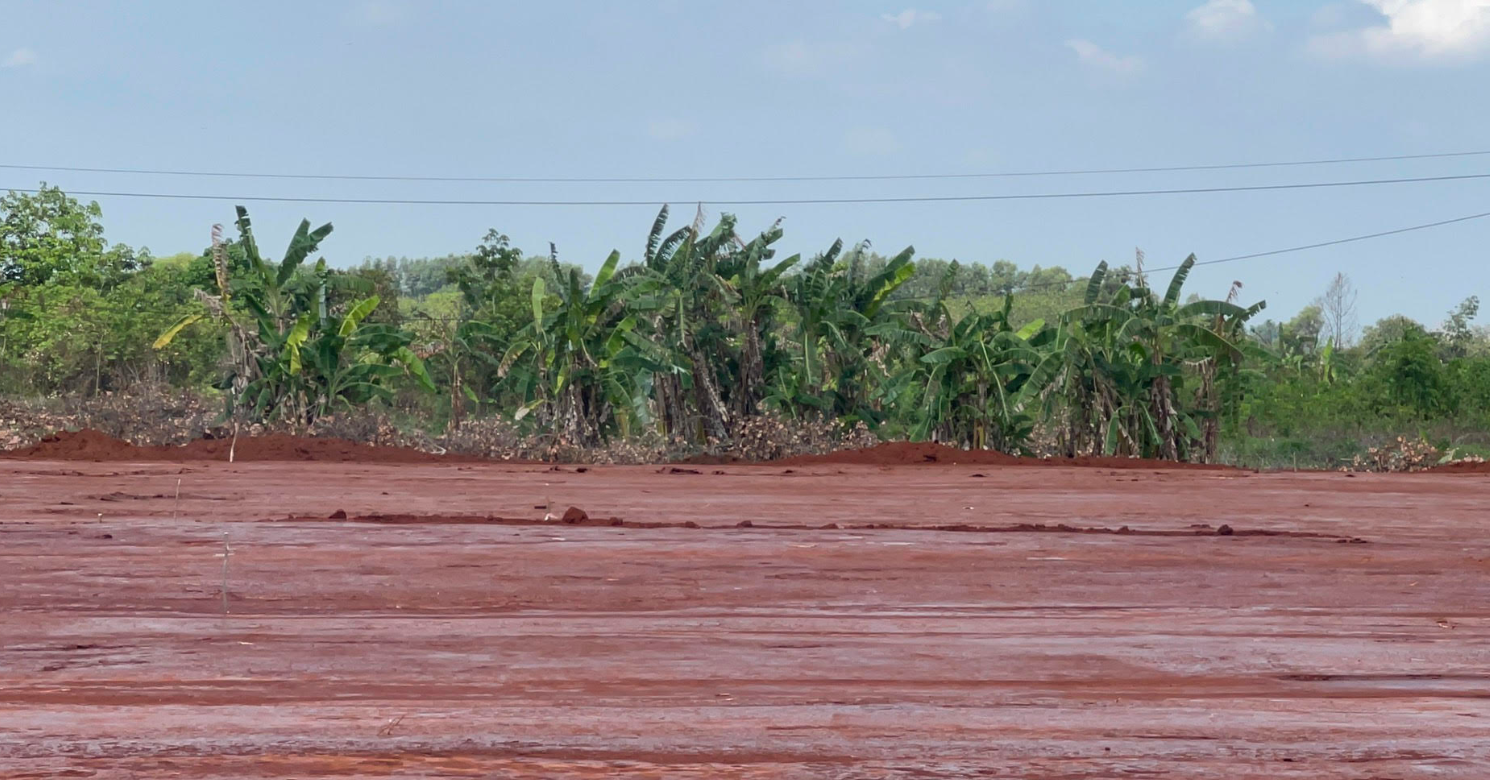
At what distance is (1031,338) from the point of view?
774 inches

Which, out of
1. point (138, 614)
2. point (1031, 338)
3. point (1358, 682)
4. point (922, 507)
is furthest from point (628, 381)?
point (1358, 682)

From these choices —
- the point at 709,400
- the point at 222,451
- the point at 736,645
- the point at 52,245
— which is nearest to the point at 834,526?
the point at 736,645

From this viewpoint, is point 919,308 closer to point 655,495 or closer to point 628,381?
point 628,381

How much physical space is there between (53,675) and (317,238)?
1613 cm

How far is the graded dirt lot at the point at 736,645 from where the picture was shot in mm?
2832

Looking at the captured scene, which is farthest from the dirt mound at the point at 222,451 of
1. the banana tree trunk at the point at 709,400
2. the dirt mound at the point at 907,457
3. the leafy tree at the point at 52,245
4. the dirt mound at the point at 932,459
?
the leafy tree at the point at 52,245

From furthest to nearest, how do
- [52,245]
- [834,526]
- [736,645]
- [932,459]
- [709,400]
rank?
[52,245], [709,400], [932,459], [834,526], [736,645]

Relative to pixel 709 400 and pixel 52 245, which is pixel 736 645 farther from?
pixel 52 245

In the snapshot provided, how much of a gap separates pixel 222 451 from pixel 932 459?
8610 mm

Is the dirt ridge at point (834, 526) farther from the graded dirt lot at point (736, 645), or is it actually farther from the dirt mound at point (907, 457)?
the dirt mound at point (907, 457)

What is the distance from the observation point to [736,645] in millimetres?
4117

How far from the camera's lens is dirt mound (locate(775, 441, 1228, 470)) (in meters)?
16.2

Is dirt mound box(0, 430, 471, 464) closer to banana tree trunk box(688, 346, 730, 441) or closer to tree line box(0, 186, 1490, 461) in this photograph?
tree line box(0, 186, 1490, 461)

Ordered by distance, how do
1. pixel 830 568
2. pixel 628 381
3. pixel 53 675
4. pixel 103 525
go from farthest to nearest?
pixel 628 381
pixel 103 525
pixel 830 568
pixel 53 675
